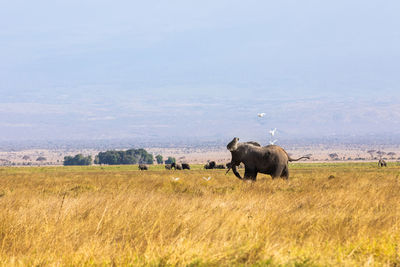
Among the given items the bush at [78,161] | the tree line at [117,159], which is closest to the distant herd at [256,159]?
the tree line at [117,159]

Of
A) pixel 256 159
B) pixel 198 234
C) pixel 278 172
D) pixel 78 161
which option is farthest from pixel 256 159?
pixel 78 161

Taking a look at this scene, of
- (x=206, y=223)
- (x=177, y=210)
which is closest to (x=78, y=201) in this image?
(x=177, y=210)

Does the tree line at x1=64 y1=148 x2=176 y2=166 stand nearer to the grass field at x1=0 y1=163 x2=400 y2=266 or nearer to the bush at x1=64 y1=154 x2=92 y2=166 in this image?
the bush at x1=64 y1=154 x2=92 y2=166

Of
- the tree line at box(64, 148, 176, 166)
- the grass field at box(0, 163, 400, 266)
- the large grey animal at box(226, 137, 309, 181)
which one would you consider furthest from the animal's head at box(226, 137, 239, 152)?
the tree line at box(64, 148, 176, 166)

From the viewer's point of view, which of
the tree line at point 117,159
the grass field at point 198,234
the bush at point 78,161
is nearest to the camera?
the grass field at point 198,234

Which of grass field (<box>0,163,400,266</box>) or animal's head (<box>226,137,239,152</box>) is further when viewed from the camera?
animal's head (<box>226,137,239,152</box>)

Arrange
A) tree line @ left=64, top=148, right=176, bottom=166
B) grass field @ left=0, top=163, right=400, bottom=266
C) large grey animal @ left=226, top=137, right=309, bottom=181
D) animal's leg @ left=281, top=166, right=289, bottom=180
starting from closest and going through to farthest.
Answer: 1. grass field @ left=0, top=163, right=400, bottom=266
2. large grey animal @ left=226, top=137, right=309, bottom=181
3. animal's leg @ left=281, top=166, right=289, bottom=180
4. tree line @ left=64, top=148, right=176, bottom=166

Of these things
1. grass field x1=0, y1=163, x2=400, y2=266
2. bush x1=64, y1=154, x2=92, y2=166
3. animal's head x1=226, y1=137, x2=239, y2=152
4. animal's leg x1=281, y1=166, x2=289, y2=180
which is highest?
animal's head x1=226, y1=137, x2=239, y2=152

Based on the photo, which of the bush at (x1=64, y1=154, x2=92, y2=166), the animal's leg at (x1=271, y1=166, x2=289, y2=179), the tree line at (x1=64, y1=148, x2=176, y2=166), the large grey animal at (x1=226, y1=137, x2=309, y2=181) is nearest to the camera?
the large grey animal at (x1=226, y1=137, x2=309, y2=181)

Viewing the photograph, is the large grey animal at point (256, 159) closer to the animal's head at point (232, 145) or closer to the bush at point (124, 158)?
the animal's head at point (232, 145)

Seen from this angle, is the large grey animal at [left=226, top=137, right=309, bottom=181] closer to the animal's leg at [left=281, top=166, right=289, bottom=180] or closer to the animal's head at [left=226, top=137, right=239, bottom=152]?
the animal's head at [left=226, top=137, right=239, bottom=152]

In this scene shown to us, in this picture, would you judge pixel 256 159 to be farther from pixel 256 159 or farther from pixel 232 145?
pixel 232 145

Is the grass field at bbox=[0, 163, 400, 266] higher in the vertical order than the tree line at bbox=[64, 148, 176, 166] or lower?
higher

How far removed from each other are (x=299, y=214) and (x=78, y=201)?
13.9 feet
